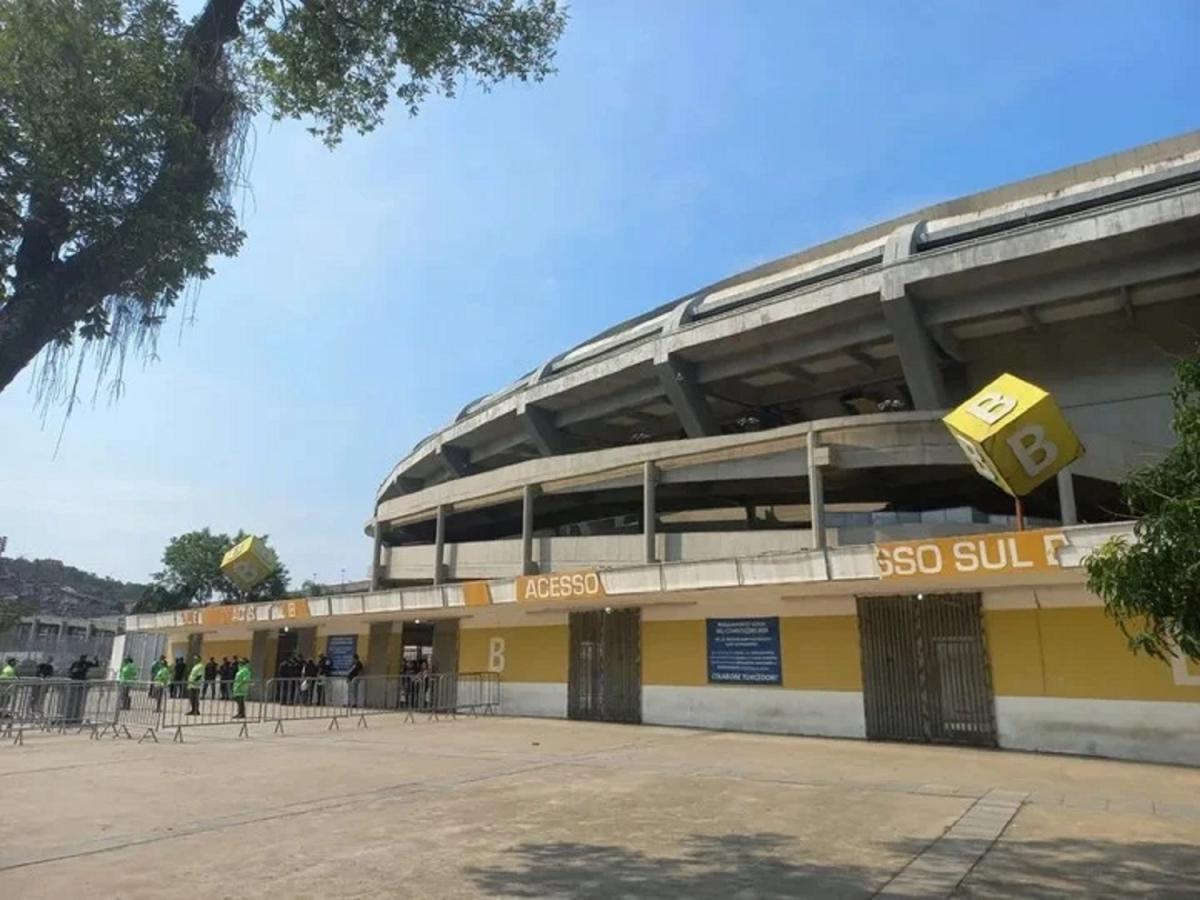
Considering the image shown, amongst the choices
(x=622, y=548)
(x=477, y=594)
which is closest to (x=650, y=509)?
(x=622, y=548)

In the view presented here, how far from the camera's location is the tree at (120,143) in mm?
4941

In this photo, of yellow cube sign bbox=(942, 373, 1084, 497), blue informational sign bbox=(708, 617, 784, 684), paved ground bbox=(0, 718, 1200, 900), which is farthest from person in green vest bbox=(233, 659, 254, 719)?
yellow cube sign bbox=(942, 373, 1084, 497)

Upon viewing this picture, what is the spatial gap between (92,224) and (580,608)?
16.7 m

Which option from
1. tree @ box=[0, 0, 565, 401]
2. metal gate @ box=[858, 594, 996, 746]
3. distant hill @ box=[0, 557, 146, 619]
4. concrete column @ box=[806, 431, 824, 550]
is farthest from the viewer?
distant hill @ box=[0, 557, 146, 619]

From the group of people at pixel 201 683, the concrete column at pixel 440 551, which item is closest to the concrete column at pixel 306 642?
the group of people at pixel 201 683

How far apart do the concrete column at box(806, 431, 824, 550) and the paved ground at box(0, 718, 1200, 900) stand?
24.7 ft

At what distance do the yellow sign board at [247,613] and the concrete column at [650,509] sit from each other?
1136 centimetres

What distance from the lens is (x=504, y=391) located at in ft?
129

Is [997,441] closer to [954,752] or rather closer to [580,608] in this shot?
[954,752]

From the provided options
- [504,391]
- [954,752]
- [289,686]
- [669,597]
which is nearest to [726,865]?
[954,752]

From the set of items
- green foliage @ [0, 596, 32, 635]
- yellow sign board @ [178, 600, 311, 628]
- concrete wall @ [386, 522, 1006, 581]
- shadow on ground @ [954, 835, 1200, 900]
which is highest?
concrete wall @ [386, 522, 1006, 581]

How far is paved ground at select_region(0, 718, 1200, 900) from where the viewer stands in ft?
19.1

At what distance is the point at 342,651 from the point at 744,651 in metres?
16.0

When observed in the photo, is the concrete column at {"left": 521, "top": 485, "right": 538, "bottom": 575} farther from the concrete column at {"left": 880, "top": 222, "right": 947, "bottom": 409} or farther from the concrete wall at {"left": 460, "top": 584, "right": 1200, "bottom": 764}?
the concrete column at {"left": 880, "top": 222, "right": 947, "bottom": 409}
